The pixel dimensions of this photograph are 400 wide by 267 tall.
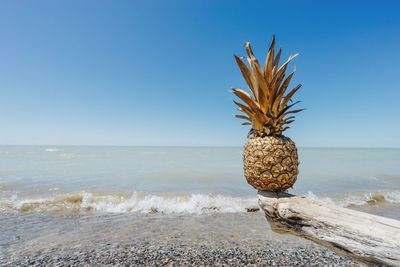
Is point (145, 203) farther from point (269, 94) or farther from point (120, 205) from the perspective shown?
point (269, 94)

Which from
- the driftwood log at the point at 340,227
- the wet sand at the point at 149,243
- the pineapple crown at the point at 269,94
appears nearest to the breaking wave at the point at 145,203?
the wet sand at the point at 149,243

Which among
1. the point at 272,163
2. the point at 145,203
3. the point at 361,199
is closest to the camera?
the point at 272,163

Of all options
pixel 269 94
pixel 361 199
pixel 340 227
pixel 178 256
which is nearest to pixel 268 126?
pixel 269 94

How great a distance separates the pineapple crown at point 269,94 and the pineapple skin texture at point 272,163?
0.69 feet

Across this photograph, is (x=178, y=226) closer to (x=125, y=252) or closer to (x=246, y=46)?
(x=125, y=252)

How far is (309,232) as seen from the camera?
209cm

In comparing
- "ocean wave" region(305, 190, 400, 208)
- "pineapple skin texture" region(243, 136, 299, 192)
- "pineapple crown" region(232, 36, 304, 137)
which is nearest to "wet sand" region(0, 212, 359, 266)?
"pineapple skin texture" region(243, 136, 299, 192)

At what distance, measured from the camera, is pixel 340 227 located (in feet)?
5.96

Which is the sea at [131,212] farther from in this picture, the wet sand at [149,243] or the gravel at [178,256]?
the gravel at [178,256]

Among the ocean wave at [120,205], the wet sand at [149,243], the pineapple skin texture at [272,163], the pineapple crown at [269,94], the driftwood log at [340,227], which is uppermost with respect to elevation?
the pineapple crown at [269,94]

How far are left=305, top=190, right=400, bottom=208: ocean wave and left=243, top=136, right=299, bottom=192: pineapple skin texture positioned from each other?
9120 millimetres

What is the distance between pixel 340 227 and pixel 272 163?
0.88 metres

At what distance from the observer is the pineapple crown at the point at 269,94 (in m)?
2.46

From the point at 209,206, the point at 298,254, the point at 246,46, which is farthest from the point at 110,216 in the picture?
the point at 246,46
